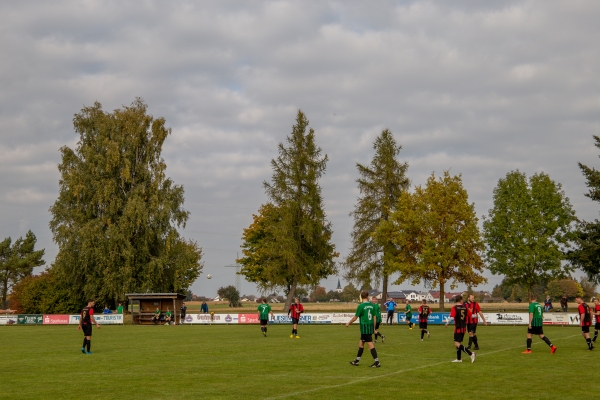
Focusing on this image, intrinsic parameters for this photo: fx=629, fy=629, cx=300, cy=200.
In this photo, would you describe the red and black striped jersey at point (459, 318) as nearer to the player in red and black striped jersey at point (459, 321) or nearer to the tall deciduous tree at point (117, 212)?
the player in red and black striped jersey at point (459, 321)

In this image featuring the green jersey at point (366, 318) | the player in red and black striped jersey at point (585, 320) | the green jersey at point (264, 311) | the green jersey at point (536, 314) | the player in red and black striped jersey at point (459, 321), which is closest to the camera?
the green jersey at point (366, 318)

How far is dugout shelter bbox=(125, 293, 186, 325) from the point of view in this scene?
53969mm

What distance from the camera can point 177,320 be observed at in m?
55.2

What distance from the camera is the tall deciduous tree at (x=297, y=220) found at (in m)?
65.1

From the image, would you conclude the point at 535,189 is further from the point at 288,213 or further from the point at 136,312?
the point at 136,312

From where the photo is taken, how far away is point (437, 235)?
59406mm

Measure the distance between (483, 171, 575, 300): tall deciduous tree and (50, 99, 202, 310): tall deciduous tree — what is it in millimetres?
32758

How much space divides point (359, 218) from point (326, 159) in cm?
730

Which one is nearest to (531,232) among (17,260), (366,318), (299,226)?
(299,226)

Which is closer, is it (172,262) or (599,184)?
(599,184)

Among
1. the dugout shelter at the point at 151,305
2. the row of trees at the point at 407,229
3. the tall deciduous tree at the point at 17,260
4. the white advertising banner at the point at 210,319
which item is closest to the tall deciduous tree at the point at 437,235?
the row of trees at the point at 407,229

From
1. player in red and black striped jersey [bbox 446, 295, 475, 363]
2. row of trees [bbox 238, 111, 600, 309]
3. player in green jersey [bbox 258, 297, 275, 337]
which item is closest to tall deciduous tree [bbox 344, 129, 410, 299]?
row of trees [bbox 238, 111, 600, 309]

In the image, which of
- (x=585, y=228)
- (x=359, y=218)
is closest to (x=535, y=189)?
(x=585, y=228)

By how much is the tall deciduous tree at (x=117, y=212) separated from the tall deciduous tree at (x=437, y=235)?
2135cm
